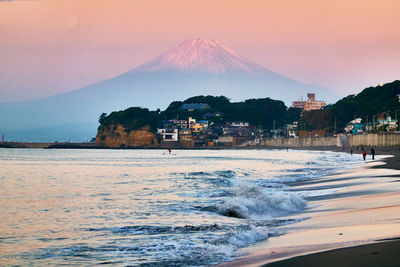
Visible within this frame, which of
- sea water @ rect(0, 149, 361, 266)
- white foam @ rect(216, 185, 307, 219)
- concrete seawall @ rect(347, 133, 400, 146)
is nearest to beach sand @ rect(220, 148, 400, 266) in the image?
sea water @ rect(0, 149, 361, 266)

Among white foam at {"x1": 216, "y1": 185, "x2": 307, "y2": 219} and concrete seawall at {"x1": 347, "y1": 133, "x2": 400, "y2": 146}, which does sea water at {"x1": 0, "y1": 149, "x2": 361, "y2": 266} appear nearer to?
white foam at {"x1": 216, "y1": 185, "x2": 307, "y2": 219}

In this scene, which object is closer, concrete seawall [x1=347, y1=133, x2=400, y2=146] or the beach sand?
the beach sand

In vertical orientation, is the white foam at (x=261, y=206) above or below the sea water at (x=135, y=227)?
above

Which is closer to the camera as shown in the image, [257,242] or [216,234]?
[257,242]

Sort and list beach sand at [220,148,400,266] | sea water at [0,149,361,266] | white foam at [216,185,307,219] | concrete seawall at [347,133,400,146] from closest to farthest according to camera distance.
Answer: beach sand at [220,148,400,266], sea water at [0,149,361,266], white foam at [216,185,307,219], concrete seawall at [347,133,400,146]

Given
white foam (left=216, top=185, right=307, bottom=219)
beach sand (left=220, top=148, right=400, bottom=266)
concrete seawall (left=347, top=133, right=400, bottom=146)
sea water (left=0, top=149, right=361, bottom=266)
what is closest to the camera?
beach sand (left=220, top=148, right=400, bottom=266)

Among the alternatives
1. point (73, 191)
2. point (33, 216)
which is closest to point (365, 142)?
point (73, 191)

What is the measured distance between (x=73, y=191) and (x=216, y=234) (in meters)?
15.2

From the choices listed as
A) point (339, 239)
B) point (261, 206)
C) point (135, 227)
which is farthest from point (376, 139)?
point (339, 239)

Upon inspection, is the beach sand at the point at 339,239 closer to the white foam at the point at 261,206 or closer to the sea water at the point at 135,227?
the sea water at the point at 135,227

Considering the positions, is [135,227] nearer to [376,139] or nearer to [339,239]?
[339,239]

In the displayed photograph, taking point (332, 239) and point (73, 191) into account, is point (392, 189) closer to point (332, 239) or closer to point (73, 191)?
point (332, 239)

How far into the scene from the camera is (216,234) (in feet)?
43.9

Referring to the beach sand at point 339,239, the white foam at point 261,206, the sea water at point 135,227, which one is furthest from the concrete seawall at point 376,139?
the beach sand at point 339,239
